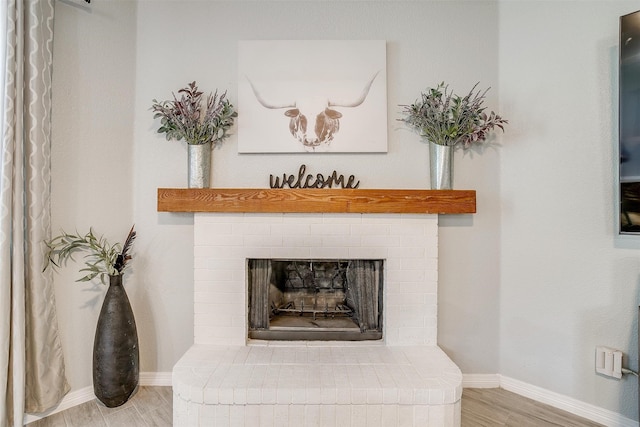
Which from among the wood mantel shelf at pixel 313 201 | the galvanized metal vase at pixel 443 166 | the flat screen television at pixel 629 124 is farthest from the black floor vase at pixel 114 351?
the flat screen television at pixel 629 124

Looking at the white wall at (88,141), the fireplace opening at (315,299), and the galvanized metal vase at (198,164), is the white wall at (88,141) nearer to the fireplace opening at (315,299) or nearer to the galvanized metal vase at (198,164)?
the galvanized metal vase at (198,164)

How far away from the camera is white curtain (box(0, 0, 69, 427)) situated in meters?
1.52

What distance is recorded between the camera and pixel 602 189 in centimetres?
171

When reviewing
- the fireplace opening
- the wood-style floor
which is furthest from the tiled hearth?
the wood-style floor

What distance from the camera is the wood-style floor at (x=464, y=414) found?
5.53 ft

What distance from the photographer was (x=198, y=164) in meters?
1.91

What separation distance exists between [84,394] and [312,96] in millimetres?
2196

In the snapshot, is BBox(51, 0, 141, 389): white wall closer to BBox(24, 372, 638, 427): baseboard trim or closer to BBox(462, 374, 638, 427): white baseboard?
BBox(24, 372, 638, 427): baseboard trim

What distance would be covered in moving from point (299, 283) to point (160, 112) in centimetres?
137

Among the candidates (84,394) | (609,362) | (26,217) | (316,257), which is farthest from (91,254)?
(609,362)

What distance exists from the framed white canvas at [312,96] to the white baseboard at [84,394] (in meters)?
1.51

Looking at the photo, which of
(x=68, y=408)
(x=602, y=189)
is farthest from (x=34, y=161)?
(x=602, y=189)

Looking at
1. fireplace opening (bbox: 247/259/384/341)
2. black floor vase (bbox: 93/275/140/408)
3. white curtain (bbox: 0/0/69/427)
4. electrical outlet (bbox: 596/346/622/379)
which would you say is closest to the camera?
white curtain (bbox: 0/0/69/427)

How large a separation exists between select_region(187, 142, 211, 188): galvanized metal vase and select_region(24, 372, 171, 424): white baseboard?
1.22 metres
